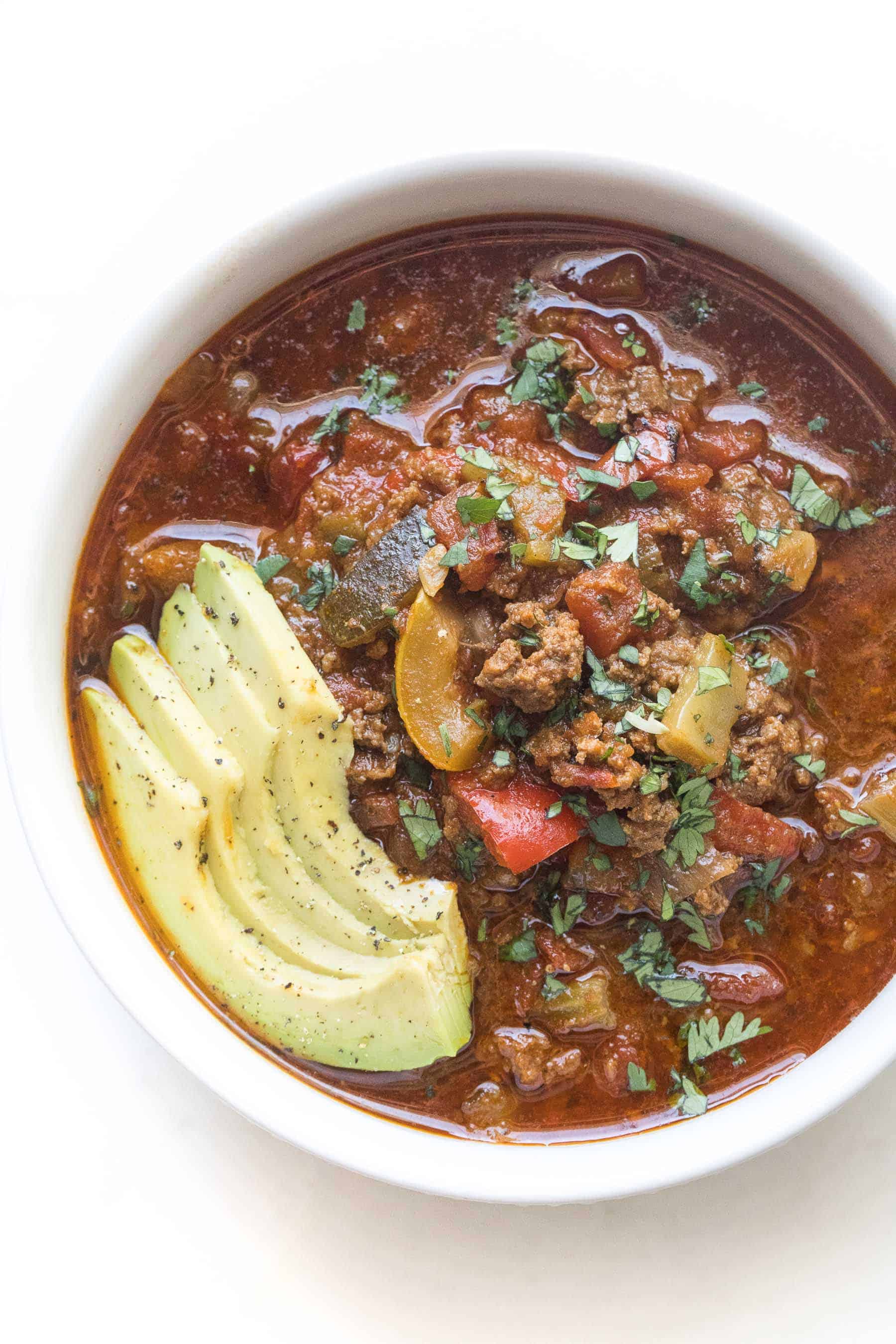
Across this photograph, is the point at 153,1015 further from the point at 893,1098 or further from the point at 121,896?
the point at 893,1098

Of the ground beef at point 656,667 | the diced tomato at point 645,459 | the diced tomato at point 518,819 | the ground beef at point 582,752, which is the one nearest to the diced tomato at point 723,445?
the diced tomato at point 645,459

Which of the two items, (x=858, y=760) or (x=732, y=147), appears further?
(x=732, y=147)

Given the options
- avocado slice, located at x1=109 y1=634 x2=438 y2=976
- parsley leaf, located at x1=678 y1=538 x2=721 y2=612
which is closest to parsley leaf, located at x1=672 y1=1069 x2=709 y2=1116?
avocado slice, located at x1=109 y1=634 x2=438 y2=976

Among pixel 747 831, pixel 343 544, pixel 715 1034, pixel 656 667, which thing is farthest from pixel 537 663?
pixel 715 1034

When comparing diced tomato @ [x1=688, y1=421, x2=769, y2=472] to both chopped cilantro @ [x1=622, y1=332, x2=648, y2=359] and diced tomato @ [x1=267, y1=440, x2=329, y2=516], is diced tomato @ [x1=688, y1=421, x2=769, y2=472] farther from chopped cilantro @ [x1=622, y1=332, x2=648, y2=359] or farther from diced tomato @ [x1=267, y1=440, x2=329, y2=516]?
diced tomato @ [x1=267, y1=440, x2=329, y2=516]

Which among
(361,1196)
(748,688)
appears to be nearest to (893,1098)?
(748,688)

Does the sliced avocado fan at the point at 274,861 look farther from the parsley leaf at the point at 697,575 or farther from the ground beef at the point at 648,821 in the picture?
the parsley leaf at the point at 697,575
